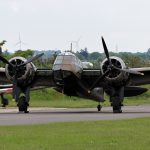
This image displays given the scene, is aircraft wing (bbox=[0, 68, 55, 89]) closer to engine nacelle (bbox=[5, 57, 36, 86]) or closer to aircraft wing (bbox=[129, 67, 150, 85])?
engine nacelle (bbox=[5, 57, 36, 86])

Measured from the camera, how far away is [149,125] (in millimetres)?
20875

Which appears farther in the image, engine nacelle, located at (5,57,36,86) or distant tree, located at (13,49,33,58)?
distant tree, located at (13,49,33,58)

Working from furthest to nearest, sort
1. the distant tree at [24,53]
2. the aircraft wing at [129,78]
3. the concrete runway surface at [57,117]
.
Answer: the distant tree at [24,53], the aircraft wing at [129,78], the concrete runway surface at [57,117]

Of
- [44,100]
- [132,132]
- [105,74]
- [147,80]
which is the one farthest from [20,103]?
[44,100]

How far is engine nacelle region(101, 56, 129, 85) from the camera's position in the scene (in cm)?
3347

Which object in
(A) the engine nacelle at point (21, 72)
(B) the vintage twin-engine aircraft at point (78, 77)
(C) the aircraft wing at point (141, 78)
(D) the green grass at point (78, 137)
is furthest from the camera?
(C) the aircraft wing at point (141, 78)

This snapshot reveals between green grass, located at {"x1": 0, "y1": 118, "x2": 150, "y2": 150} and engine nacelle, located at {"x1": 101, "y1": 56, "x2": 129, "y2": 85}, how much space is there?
12.5 meters

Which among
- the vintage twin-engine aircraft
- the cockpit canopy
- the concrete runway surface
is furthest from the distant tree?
the concrete runway surface

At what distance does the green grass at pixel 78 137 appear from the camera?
1442 cm

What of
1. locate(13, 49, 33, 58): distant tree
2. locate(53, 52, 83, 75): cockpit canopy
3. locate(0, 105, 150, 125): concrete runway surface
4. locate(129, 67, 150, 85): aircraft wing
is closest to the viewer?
locate(0, 105, 150, 125): concrete runway surface

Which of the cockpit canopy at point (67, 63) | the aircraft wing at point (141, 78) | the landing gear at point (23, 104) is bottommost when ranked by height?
the landing gear at point (23, 104)

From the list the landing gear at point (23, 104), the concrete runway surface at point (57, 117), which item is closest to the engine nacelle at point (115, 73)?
the concrete runway surface at point (57, 117)

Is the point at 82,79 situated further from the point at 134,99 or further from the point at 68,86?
the point at 134,99

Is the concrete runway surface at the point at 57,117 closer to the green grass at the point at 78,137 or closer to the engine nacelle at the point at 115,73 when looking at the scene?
the engine nacelle at the point at 115,73
